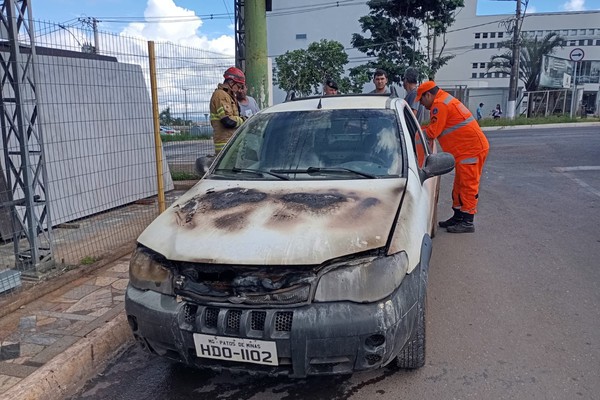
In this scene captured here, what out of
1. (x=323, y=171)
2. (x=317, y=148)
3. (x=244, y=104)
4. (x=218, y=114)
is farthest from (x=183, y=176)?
(x=323, y=171)

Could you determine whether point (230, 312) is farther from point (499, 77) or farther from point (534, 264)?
point (499, 77)

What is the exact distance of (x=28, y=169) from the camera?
432 cm

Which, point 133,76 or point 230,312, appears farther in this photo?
point 133,76

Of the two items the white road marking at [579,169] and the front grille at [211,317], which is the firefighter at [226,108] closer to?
the front grille at [211,317]

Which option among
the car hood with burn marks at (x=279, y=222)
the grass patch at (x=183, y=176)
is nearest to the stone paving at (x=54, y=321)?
the car hood with burn marks at (x=279, y=222)

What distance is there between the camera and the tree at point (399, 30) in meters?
26.9

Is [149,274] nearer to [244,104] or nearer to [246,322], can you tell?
[246,322]

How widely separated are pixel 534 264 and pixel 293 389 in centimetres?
308

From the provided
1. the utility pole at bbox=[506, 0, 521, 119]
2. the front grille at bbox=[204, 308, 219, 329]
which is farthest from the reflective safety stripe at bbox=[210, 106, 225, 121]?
the utility pole at bbox=[506, 0, 521, 119]

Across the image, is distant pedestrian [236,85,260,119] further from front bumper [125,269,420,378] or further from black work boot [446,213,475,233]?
front bumper [125,269,420,378]

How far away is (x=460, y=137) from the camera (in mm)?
5711

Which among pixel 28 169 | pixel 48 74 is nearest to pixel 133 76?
pixel 48 74

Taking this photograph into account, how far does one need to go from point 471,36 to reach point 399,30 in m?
32.7

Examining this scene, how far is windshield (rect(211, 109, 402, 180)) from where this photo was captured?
11.3 feet
